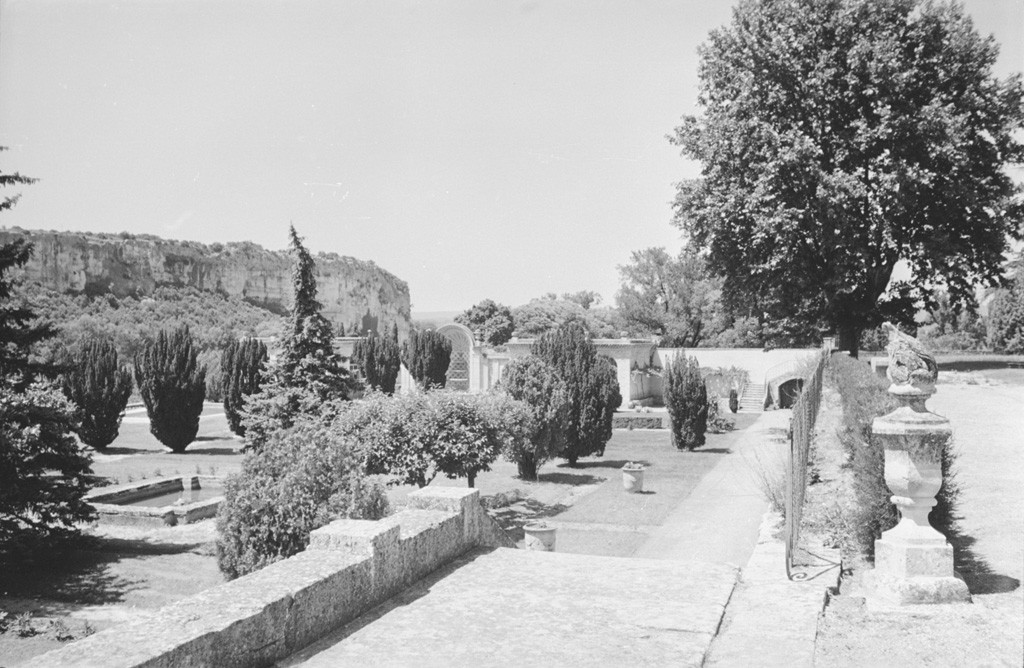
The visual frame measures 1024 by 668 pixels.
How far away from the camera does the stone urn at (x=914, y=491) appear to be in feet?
18.3

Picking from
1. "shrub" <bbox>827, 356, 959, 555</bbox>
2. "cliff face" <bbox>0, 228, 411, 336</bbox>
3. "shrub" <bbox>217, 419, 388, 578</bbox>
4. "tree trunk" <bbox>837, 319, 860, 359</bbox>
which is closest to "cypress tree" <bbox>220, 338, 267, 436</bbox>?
"shrub" <bbox>217, 419, 388, 578</bbox>

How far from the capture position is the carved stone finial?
19.5 feet

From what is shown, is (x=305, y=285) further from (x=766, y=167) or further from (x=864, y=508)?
(x=864, y=508)

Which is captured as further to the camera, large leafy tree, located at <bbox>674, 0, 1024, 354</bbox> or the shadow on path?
large leafy tree, located at <bbox>674, 0, 1024, 354</bbox>

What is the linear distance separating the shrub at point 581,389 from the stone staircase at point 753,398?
18.3 meters

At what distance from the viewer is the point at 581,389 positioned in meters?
26.8


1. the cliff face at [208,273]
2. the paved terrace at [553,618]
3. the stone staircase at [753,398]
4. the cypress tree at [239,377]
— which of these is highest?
the cliff face at [208,273]

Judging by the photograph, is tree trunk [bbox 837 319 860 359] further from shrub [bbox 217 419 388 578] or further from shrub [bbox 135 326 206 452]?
shrub [bbox 135 326 206 452]

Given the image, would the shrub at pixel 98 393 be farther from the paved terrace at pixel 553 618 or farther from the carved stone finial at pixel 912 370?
the carved stone finial at pixel 912 370

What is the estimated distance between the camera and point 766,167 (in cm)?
2147

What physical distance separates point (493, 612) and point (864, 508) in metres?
3.47

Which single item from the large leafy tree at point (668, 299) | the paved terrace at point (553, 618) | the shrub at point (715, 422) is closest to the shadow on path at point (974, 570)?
the paved terrace at point (553, 618)

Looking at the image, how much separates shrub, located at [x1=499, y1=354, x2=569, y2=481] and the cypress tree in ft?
47.0

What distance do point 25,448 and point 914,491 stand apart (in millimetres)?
14699
